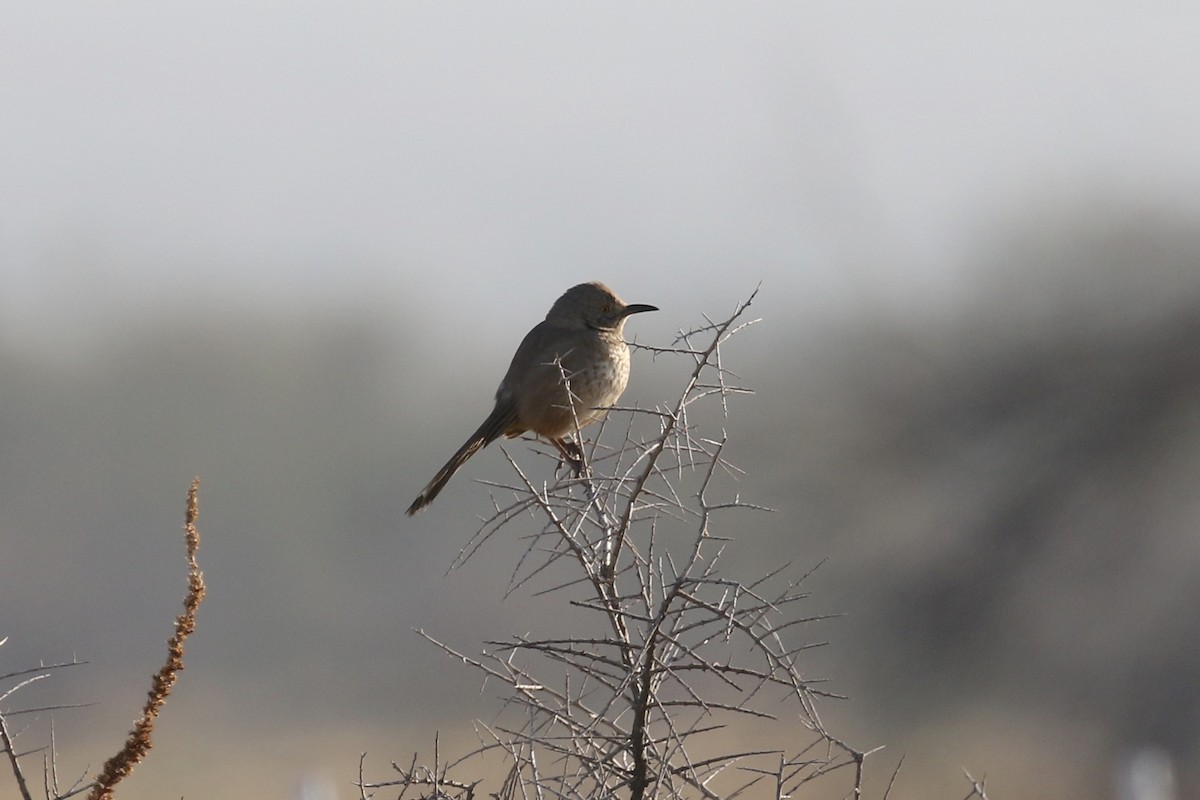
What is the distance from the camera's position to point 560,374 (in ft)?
21.3

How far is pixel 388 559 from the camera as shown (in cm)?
2991

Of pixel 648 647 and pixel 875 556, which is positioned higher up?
pixel 875 556

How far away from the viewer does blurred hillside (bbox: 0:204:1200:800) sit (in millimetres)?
11727

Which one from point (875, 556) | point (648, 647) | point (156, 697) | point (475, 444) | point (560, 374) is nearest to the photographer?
point (156, 697)

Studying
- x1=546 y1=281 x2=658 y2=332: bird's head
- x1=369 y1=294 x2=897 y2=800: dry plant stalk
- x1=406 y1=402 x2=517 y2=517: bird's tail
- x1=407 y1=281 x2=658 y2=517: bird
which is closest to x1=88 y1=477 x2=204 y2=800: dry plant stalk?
x1=369 y1=294 x2=897 y2=800: dry plant stalk

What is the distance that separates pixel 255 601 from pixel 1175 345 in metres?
21.3

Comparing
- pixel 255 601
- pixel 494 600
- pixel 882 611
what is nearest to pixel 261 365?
pixel 255 601

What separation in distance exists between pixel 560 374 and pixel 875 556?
777cm

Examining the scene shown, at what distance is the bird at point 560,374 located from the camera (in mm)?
6500

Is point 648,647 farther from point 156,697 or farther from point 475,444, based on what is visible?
point 475,444

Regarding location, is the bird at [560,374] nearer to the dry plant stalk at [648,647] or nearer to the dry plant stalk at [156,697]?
the dry plant stalk at [648,647]

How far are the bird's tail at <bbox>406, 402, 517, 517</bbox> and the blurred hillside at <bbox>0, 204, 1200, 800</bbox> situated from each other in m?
0.64

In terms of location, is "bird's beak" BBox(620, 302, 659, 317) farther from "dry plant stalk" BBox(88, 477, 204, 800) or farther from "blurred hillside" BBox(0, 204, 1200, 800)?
"dry plant stalk" BBox(88, 477, 204, 800)

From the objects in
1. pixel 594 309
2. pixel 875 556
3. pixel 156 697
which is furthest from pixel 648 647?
pixel 875 556
